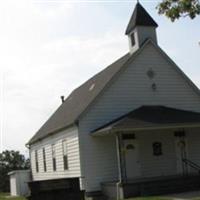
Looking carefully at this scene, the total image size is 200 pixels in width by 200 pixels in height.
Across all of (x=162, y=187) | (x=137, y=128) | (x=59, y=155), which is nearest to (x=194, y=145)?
(x=162, y=187)

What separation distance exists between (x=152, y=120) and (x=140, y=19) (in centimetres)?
709

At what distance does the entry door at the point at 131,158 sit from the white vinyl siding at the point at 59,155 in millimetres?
2490

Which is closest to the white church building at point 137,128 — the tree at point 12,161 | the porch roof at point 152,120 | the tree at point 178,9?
the porch roof at point 152,120

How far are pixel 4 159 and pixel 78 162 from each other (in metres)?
26.2

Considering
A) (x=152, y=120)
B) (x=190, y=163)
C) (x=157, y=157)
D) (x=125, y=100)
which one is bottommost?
(x=190, y=163)

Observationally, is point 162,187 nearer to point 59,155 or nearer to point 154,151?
point 154,151

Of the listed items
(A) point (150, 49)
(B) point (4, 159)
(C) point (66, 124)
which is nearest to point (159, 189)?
(C) point (66, 124)

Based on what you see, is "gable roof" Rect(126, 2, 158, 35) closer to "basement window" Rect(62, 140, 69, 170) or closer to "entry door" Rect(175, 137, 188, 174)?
"entry door" Rect(175, 137, 188, 174)

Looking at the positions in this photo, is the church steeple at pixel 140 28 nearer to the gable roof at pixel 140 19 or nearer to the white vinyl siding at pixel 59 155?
the gable roof at pixel 140 19

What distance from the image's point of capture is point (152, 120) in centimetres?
2425

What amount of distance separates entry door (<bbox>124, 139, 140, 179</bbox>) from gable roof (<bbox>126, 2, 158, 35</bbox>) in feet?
21.8

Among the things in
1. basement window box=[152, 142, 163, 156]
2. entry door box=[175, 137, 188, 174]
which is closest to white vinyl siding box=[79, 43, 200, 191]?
entry door box=[175, 137, 188, 174]

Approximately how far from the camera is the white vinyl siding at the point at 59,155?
2598 centimetres

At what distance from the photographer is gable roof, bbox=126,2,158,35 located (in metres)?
28.6
